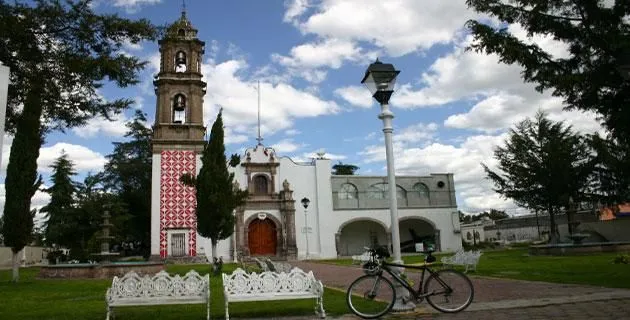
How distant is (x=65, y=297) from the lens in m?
10.1

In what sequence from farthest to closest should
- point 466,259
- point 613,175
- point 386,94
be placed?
point 613,175
point 466,259
point 386,94

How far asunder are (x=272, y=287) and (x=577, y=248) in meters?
17.4

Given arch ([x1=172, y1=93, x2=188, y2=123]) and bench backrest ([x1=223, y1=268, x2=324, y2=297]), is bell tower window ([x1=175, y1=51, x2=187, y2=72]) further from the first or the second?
bench backrest ([x1=223, y1=268, x2=324, y2=297])

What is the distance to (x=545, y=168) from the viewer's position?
1064 inches

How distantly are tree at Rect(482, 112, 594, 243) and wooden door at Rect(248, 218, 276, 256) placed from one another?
14.0 meters

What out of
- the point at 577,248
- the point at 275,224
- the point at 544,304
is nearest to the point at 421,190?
the point at 275,224

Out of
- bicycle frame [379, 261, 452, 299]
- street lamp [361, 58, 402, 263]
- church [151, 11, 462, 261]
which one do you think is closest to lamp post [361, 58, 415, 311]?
street lamp [361, 58, 402, 263]

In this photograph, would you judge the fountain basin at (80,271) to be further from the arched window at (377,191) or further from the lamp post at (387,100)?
the arched window at (377,191)

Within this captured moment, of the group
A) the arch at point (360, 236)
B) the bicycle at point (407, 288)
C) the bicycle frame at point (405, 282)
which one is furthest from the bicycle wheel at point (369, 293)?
the arch at point (360, 236)

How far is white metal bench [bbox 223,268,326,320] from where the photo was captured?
250 inches

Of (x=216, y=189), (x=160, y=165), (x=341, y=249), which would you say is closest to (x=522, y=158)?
(x=341, y=249)

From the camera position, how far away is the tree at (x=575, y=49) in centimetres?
920

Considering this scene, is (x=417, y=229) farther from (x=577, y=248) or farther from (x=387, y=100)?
(x=387, y=100)

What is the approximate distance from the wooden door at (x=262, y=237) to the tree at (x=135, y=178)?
8.93 m
